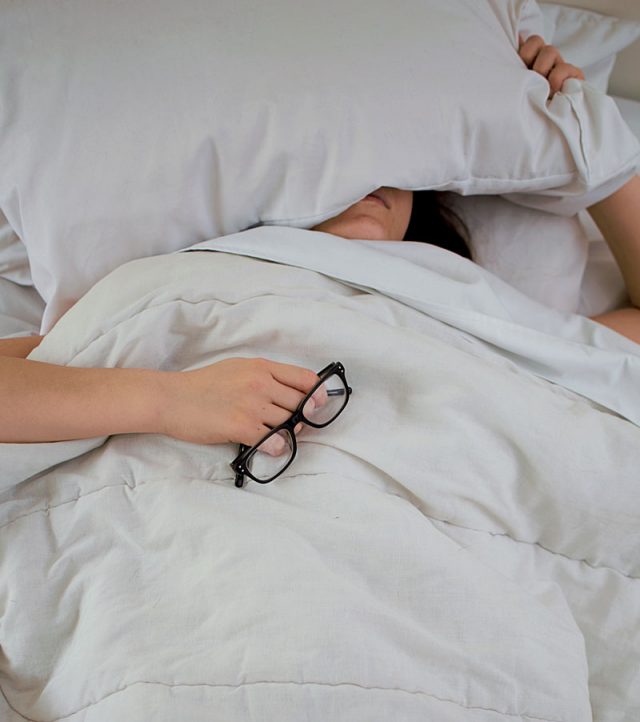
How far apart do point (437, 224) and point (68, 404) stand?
65 cm

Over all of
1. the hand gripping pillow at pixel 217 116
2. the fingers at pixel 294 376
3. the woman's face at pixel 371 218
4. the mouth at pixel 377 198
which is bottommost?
the fingers at pixel 294 376

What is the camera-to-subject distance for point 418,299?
857 millimetres

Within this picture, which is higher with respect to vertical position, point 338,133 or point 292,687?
point 338,133

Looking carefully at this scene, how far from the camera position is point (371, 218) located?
0.97 meters

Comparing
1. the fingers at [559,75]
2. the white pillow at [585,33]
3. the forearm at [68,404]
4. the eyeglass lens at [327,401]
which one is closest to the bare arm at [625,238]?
the fingers at [559,75]

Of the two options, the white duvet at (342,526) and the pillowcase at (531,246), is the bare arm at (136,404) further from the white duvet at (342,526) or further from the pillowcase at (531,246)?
the pillowcase at (531,246)

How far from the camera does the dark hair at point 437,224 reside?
3.72 feet

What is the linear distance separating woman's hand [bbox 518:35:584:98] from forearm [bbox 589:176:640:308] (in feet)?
0.58

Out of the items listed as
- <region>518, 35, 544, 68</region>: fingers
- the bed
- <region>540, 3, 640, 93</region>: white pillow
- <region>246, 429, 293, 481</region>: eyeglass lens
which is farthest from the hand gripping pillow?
<region>540, 3, 640, 93</region>: white pillow

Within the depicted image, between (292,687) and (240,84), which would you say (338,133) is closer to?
(240,84)

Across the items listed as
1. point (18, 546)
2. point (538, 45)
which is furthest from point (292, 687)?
point (538, 45)

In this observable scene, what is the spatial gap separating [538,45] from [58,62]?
0.67 metres

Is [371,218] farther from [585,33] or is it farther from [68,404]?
[585,33]

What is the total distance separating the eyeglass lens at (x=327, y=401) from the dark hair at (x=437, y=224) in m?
0.44
